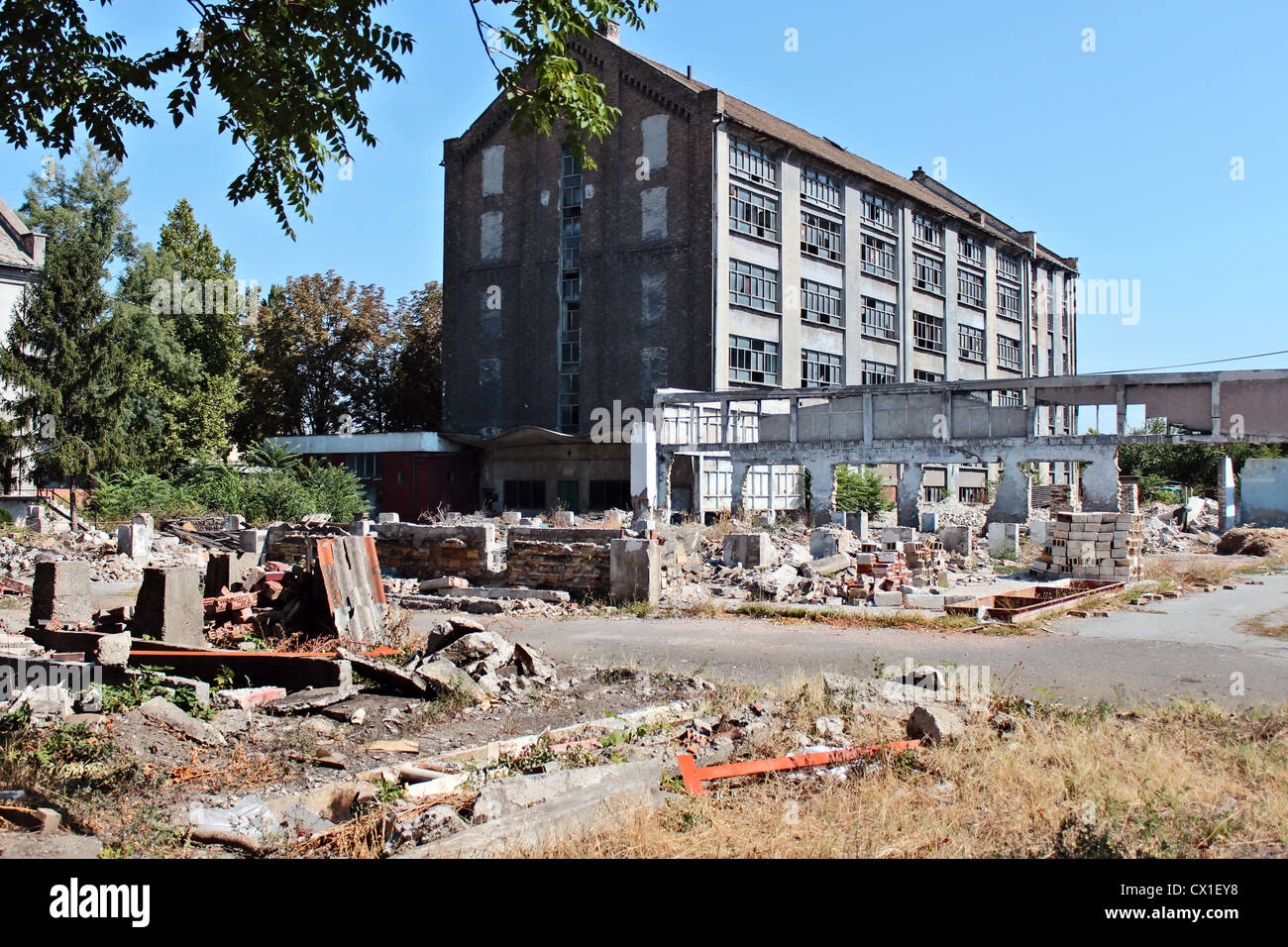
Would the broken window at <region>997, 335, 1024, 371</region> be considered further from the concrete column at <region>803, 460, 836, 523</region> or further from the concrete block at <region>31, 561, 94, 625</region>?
the concrete block at <region>31, 561, 94, 625</region>

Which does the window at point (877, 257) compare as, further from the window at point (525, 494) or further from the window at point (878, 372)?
the window at point (525, 494)

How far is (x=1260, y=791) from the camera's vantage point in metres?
5.75

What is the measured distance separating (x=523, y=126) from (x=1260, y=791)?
662 cm

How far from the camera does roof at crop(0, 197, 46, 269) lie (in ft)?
120

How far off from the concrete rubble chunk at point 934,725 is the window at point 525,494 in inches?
1255

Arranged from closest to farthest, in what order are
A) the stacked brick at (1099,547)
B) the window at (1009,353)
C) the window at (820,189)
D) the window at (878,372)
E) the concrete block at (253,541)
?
the stacked brick at (1099,547) < the concrete block at (253,541) < the window at (820,189) < the window at (878,372) < the window at (1009,353)

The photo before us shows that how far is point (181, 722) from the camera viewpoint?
7000mm

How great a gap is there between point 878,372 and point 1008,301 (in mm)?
16422

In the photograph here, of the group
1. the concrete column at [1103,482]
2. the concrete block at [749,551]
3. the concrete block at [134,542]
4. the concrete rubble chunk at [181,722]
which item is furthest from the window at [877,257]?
the concrete rubble chunk at [181,722]

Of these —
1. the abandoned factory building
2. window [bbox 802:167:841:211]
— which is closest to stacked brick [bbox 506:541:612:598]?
the abandoned factory building

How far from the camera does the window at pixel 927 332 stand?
4725 cm

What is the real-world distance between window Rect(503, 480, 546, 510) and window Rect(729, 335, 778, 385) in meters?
8.81
